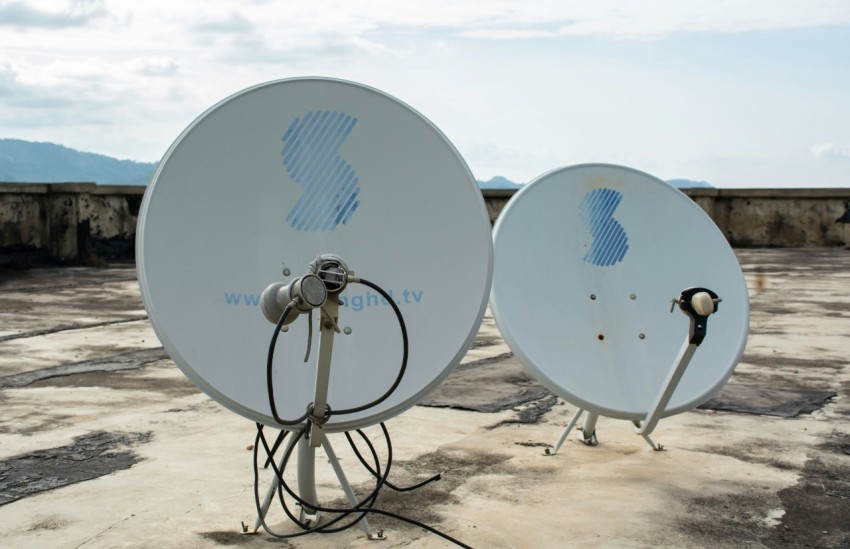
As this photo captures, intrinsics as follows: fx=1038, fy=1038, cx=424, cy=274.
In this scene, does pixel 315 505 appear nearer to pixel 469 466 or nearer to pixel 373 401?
pixel 373 401

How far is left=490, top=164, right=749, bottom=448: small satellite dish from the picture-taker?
12.9 ft

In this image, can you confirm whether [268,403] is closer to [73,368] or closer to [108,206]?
[73,368]

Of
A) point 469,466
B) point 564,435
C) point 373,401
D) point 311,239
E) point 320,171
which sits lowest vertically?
point 469,466

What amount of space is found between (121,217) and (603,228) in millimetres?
12410

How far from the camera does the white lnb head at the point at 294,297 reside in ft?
9.07

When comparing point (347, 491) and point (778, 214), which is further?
point (778, 214)

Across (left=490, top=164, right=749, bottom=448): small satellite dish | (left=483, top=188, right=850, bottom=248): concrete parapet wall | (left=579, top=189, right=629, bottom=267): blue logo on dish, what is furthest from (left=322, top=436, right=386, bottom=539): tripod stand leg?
(left=483, top=188, right=850, bottom=248): concrete parapet wall

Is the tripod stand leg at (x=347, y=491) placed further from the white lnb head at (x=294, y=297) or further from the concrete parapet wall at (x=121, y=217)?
the concrete parapet wall at (x=121, y=217)

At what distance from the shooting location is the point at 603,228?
4.21m

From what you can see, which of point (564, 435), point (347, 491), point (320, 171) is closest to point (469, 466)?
point (564, 435)

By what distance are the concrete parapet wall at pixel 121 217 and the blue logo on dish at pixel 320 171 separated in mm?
11412

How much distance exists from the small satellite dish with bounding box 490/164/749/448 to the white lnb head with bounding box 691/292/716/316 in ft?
1.45

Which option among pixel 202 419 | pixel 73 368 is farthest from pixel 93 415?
pixel 73 368

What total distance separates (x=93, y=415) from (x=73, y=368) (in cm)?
145
